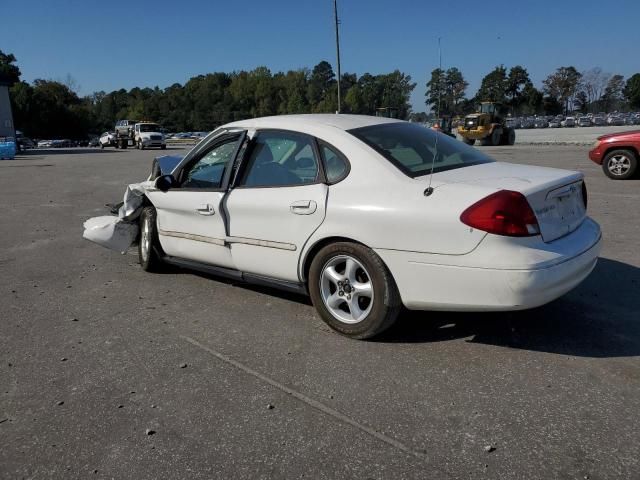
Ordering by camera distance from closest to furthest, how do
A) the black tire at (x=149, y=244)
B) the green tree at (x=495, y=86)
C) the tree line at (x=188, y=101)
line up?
the black tire at (x=149, y=244) → the green tree at (x=495, y=86) → the tree line at (x=188, y=101)

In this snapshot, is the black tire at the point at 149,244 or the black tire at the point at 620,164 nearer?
the black tire at the point at 149,244

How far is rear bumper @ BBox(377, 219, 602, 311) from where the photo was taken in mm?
3102

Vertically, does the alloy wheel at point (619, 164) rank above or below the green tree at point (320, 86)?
below

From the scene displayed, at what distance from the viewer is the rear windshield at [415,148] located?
3.75 m

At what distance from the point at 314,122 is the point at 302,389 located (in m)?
2.06

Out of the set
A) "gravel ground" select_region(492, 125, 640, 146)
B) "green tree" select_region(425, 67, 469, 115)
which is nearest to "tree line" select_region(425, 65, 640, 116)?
"gravel ground" select_region(492, 125, 640, 146)

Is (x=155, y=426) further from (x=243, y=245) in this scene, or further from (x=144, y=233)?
(x=144, y=233)

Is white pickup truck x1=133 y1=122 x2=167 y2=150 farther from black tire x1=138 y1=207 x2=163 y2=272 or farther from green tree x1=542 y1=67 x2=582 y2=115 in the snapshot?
green tree x1=542 y1=67 x2=582 y2=115

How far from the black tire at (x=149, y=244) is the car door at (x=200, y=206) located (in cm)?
17

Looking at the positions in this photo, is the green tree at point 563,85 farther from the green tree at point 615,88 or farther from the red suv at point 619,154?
the red suv at point 619,154

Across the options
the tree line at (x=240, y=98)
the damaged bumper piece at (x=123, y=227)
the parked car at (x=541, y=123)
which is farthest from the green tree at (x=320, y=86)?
the damaged bumper piece at (x=123, y=227)

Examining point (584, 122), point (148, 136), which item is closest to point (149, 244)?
point (148, 136)

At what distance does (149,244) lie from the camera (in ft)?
17.9

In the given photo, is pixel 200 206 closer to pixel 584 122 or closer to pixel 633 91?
pixel 584 122
